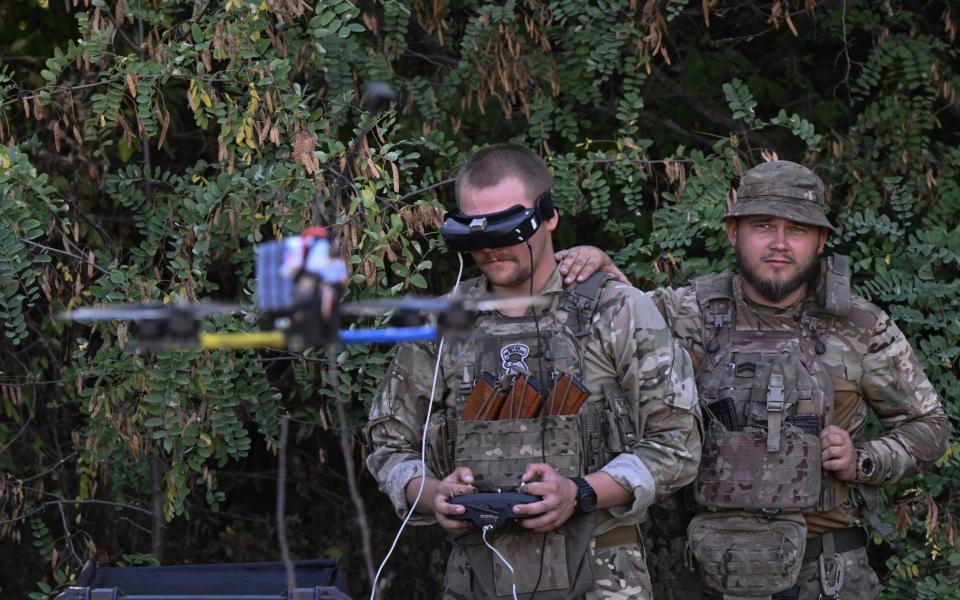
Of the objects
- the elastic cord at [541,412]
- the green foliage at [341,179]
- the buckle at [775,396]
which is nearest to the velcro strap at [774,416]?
the buckle at [775,396]

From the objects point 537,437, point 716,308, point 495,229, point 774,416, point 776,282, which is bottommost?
point 774,416

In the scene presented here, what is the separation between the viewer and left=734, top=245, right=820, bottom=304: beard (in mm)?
4000

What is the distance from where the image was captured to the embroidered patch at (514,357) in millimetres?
3570

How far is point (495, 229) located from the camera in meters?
3.28

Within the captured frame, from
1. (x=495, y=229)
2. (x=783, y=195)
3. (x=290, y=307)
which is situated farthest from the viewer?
(x=783, y=195)

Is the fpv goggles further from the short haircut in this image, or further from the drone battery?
the drone battery

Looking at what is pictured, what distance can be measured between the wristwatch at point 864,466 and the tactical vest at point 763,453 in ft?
0.27

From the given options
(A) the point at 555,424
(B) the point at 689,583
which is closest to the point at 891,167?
(B) the point at 689,583

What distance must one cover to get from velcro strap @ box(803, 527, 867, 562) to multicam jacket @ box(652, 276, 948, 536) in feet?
0.09

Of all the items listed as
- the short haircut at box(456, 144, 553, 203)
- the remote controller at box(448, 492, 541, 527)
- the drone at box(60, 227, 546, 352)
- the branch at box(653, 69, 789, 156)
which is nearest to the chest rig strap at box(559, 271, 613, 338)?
the short haircut at box(456, 144, 553, 203)

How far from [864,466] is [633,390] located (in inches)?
33.8

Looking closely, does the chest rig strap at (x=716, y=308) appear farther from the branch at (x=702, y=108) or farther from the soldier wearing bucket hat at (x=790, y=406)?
the branch at (x=702, y=108)

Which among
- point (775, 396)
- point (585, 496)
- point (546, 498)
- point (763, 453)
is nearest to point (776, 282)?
point (775, 396)

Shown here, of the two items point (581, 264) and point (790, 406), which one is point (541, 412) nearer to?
point (581, 264)
